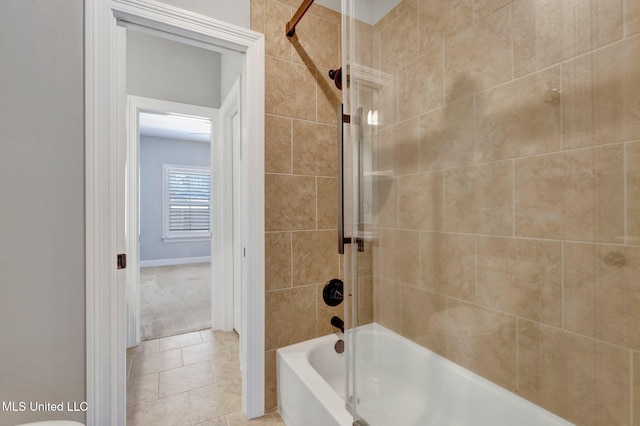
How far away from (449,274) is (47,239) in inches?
73.5

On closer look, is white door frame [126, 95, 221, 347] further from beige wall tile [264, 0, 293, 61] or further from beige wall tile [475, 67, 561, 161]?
beige wall tile [475, 67, 561, 161]

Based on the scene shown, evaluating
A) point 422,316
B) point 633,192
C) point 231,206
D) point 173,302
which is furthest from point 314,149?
point 173,302

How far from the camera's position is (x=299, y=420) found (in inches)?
53.5

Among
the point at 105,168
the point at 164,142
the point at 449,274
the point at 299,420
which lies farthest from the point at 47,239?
the point at 164,142

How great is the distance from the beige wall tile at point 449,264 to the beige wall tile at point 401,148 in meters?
0.41

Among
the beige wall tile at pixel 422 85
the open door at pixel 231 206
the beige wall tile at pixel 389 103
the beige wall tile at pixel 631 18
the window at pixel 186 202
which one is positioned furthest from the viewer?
the window at pixel 186 202

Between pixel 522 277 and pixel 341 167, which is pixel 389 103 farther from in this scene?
pixel 522 277

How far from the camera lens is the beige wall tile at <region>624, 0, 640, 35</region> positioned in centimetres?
83

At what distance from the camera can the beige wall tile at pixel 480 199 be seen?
3.91 feet

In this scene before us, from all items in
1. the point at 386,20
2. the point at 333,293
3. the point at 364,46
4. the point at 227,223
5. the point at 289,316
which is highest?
the point at 386,20

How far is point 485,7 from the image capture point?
4.01 ft

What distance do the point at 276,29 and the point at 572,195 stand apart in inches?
66.1

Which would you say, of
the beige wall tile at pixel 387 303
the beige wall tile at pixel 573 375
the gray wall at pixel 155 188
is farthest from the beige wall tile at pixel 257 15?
the gray wall at pixel 155 188

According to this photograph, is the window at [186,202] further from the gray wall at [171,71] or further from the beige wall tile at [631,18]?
the beige wall tile at [631,18]
